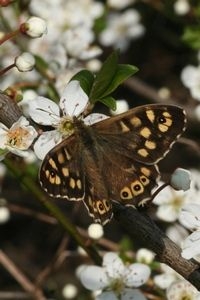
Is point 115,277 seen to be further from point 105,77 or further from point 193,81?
point 193,81

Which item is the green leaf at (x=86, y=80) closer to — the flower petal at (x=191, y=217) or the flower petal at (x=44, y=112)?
the flower petal at (x=44, y=112)

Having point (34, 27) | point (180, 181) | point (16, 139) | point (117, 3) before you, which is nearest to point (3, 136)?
point (16, 139)

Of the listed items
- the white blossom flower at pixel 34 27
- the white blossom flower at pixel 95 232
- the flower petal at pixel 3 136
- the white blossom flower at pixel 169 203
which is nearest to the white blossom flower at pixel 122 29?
the white blossom flower at pixel 169 203

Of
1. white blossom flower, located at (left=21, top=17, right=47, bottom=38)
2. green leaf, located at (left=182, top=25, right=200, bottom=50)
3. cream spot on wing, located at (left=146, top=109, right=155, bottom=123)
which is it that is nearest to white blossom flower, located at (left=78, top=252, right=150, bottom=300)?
cream spot on wing, located at (left=146, top=109, right=155, bottom=123)

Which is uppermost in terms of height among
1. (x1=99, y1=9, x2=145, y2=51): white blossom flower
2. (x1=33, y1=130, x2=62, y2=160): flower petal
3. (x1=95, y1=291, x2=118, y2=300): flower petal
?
(x1=33, y1=130, x2=62, y2=160): flower petal


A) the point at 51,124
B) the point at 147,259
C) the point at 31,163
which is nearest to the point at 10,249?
the point at 31,163

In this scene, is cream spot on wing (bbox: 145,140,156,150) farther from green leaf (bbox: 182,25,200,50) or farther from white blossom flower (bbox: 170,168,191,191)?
green leaf (bbox: 182,25,200,50)

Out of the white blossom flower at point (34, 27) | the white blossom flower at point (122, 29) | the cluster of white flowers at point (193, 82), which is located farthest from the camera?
the white blossom flower at point (122, 29)
